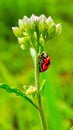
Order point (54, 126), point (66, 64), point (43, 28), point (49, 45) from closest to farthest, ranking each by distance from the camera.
→ point (43, 28)
point (54, 126)
point (66, 64)
point (49, 45)

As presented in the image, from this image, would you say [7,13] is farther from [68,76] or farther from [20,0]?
[68,76]

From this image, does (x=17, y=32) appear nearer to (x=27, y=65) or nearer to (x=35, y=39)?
(x=35, y=39)

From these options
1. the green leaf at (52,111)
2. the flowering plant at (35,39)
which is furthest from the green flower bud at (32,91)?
the green leaf at (52,111)

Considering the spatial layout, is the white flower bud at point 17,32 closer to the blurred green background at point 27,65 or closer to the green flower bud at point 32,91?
the green flower bud at point 32,91

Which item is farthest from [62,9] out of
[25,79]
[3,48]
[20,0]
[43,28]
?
[43,28]

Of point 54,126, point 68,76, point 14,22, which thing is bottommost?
point 54,126

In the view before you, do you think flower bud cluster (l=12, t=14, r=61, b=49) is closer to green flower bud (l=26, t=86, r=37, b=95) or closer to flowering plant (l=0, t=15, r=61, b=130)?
flowering plant (l=0, t=15, r=61, b=130)

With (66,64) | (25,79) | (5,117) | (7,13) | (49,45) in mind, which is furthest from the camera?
(7,13)

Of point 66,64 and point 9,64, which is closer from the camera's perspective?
point 66,64
